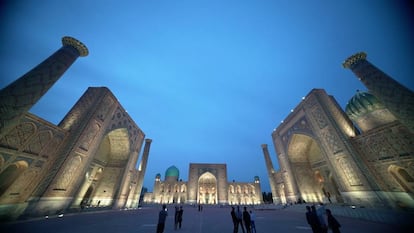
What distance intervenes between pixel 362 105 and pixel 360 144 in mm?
4276

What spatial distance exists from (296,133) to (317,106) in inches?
170

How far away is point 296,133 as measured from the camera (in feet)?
57.1

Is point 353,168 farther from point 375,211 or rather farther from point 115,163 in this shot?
point 115,163

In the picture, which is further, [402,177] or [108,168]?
[108,168]

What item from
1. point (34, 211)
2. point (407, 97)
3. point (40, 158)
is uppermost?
point (407, 97)

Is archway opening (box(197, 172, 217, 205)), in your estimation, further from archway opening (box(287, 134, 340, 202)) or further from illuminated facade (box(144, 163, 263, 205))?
archway opening (box(287, 134, 340, 202))

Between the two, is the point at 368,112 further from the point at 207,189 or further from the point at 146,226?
the point at 207,189

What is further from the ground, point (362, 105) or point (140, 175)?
point (362, 105)

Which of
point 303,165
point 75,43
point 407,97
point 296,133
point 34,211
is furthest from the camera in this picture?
point 303,165

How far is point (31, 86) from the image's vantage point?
7016 mm

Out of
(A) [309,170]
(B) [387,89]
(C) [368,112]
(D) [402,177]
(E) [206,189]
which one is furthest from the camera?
(E) [206,189]

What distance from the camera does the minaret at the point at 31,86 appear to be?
20.3 feet

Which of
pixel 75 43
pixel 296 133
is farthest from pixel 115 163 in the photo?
pixel 296 133

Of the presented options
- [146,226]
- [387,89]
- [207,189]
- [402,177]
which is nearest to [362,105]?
[402,177]
